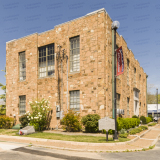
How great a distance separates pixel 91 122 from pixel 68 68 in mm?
6215

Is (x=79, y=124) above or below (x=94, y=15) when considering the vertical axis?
below

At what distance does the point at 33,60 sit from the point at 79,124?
968 centimetres

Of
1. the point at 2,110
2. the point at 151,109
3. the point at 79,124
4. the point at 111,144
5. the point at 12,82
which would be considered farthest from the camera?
the point at 151,109

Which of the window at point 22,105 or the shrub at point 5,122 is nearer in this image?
the shrub at point 5,122

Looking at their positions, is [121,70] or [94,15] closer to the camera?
[121,70]

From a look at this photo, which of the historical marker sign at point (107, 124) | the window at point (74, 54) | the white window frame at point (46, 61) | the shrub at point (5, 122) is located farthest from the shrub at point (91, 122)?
the shrub at point (5, 122)

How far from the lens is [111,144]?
9.94 metres

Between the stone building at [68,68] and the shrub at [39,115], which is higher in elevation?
the stone building at [68,68]

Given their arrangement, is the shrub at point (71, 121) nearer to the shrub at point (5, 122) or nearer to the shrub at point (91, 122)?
the shrub at point (91, 122)

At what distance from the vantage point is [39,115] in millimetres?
16281

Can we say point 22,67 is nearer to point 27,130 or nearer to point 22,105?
point 22,105

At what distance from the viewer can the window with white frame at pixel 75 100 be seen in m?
16.7

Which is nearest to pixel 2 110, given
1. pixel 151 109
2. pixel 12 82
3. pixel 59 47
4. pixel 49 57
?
pixel 12 82

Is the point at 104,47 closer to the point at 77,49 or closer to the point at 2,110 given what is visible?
the point at 77,49
